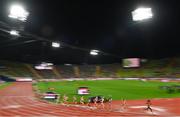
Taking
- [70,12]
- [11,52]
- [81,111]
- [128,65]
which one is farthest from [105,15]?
[81,111]

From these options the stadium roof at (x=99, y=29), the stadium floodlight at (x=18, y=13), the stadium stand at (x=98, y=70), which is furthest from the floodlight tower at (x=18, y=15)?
the stadium stand at (x=98, y=70)

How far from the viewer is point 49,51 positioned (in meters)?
88.2

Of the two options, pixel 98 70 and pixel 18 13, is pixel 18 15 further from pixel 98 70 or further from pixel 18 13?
pixel 98 70

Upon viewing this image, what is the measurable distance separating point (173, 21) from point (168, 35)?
587 cm

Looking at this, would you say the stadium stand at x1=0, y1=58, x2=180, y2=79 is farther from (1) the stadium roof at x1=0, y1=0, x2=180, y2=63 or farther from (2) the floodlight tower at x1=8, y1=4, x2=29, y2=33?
(2) the floodlight tower at x1=8, y1=4, x2=29, y2=33

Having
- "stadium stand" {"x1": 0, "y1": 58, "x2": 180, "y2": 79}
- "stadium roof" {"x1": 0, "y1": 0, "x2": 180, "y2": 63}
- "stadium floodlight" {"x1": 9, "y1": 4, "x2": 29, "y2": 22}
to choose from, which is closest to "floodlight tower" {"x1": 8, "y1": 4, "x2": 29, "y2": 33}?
"stadium floodlight" {"x1": 9, "y1": 4, "x2": 29, "y2": 22}

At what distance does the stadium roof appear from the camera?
5794 centimetres

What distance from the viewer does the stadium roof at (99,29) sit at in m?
57.9

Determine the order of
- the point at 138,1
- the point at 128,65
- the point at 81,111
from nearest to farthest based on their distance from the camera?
the point at 81,111 < the point at 138,1 < the point at 128,65

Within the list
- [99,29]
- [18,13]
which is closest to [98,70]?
[99,29]

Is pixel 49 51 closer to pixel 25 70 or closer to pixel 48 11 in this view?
pixel 25 70

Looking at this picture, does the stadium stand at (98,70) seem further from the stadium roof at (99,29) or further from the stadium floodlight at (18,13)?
the stadium floodlight at (18,13)

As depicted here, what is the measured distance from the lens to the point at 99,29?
7150 cm

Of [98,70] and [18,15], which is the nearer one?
[18,15]
